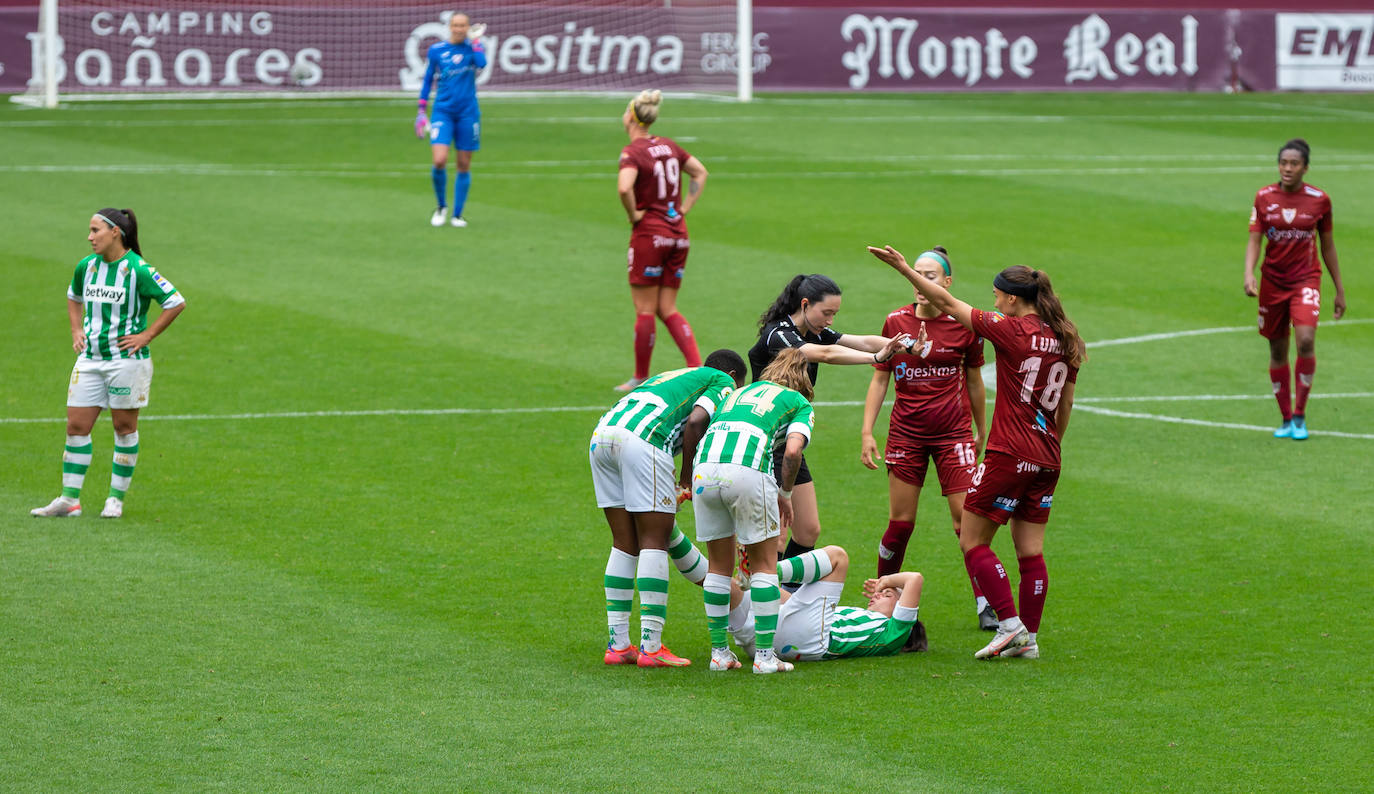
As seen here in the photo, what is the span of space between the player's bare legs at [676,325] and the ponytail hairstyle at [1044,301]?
6611 millimetres

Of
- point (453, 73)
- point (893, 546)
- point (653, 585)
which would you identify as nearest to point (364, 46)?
point (453, 73)

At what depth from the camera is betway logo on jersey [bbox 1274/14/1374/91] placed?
36.4 meters

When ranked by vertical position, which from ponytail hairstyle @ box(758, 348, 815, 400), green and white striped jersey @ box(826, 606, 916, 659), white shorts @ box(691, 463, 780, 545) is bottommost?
green and white striped jersey @ box(826, 606, 916, 659)

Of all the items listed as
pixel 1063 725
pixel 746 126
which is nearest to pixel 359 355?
pixel 1063 725

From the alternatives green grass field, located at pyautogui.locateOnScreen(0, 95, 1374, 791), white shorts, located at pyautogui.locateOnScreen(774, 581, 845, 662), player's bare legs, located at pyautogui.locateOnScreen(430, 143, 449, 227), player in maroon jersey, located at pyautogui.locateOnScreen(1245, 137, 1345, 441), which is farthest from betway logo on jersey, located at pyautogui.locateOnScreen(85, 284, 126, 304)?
player's bare legs, located at pyautogui.locateOnScreen(430, 143, 449, 227)

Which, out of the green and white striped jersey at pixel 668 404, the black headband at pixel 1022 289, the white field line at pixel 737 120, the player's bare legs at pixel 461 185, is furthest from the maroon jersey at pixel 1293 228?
the white field line at pixel 737 120

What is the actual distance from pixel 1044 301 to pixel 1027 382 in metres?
0.40

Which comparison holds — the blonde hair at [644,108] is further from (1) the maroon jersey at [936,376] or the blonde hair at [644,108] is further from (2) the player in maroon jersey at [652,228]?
(1) the maroon jersey at [936,376]

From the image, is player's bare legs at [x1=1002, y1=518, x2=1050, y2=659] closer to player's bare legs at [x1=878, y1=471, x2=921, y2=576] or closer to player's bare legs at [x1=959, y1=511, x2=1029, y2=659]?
player's bare legs at [x1=959, y1=511, x2=1029, y2=659]

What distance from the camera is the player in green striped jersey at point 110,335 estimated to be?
35.2 feet

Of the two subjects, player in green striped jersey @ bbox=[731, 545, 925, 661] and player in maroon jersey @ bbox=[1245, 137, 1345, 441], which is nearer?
player in green striped jersey @ bbox=[731, 545, 925, 661]

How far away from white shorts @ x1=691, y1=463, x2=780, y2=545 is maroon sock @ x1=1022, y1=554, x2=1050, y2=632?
49.8 inches

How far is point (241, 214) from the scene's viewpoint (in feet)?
73.6

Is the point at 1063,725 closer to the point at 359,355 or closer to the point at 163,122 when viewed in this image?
the point at 359,355
